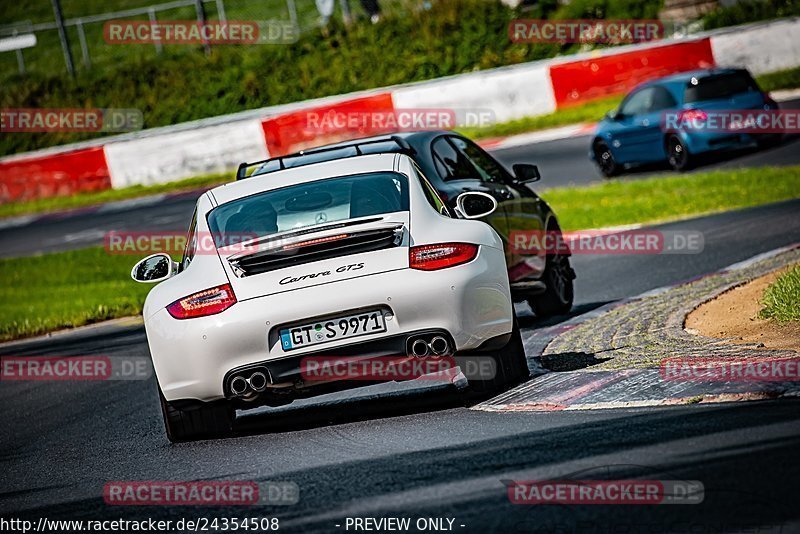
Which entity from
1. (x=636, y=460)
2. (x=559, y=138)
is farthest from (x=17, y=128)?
(x=636, y=460)

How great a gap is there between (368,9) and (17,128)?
10.3 metres

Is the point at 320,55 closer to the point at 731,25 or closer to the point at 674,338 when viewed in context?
the point at 731,25

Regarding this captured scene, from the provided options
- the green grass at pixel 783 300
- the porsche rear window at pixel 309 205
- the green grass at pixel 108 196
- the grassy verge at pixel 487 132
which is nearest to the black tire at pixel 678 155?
the grassy verge at pixel 487 132

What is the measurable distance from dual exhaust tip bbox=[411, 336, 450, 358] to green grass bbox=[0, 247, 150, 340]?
940cm

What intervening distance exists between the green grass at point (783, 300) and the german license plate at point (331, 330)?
2946mm

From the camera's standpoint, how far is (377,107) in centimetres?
2930

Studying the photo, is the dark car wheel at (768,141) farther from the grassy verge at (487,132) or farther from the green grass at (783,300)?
the green grass at (783,300)

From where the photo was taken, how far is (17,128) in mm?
38719

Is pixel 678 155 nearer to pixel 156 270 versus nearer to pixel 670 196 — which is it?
pixel 670 196
